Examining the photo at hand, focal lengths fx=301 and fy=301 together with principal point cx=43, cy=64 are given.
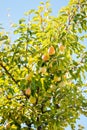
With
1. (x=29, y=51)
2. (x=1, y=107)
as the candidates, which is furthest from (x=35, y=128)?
(x=29, y=51)

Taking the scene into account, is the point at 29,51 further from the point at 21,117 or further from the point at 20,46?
the point at 21,117

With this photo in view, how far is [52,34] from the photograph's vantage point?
5.03 metres

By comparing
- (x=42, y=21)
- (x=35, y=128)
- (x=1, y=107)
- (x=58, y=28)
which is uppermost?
(x=42, y=21)

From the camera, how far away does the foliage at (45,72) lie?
4.92 meters

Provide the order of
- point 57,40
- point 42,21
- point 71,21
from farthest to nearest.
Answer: point 42,21, point 71,21, point 57,40

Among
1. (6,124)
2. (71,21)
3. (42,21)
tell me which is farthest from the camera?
(42,21)

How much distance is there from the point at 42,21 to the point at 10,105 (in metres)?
2.32

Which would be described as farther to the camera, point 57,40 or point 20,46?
point 20,46

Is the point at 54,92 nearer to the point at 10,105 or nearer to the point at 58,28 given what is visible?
the point at 10,105

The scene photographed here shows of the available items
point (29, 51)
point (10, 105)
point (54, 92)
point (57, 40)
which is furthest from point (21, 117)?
point (57, 40)

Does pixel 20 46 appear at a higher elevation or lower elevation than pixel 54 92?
higher

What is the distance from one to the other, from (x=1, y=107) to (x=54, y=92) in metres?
1.10

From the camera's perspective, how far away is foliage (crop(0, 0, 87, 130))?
492cm

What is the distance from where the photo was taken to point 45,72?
15.9ft
